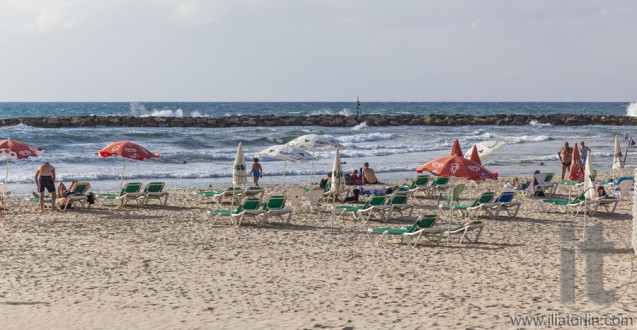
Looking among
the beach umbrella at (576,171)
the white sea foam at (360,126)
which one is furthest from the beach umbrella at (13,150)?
the white sea foam at (360,126)

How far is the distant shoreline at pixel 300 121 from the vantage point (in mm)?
52562

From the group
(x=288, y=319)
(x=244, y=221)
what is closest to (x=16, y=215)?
(x=244, y=221)

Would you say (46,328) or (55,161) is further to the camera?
(55,161)

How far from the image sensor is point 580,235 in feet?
38.9

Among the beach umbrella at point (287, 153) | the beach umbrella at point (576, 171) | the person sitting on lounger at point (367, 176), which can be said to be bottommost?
the person sitting on lounger at point (367, 176)

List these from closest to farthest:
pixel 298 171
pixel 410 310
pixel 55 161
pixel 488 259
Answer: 1. pixel 410 310
2. pixel 488 259
3. pixel 298 171
4. pixel 55 161

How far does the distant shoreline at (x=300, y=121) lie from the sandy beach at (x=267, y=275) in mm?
41802

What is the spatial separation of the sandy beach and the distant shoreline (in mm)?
41802

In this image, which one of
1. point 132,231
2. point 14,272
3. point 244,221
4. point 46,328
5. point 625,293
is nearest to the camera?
point 46,328

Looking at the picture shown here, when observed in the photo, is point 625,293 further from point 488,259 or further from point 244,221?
point 244,221

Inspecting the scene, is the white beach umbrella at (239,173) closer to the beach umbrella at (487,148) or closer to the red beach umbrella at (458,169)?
the red beach umbrella at (458,169)

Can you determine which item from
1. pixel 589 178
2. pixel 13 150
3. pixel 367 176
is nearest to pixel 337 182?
pixel 367 176

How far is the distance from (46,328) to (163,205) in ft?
28.6

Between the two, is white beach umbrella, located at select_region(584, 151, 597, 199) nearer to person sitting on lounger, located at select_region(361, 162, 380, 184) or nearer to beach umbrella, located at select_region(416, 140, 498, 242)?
beach umbrella, located at select_region(416, 140, 498, 242)
